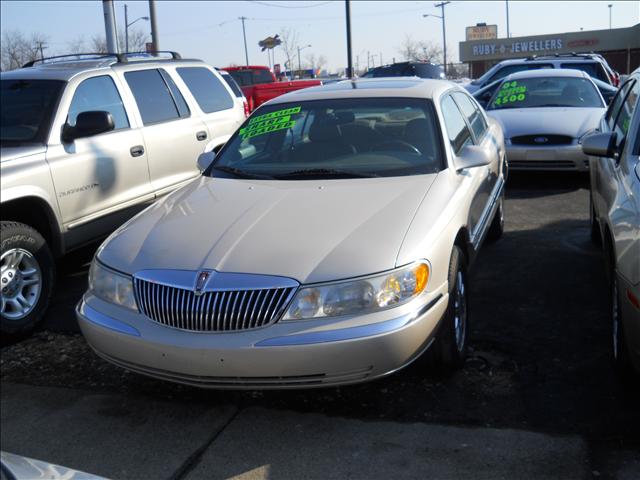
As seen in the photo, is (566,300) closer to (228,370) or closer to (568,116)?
(228,370)

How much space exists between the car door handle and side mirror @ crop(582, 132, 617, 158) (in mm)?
3608

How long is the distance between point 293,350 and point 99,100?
3.73 meters

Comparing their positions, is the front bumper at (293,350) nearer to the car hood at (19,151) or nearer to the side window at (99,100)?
the car hood at (19,151)

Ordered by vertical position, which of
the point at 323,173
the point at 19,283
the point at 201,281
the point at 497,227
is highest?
the point at 323,173

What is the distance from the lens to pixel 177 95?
283 inches

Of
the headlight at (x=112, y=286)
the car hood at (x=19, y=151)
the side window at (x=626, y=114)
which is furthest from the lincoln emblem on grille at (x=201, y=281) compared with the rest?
the side window at (x=626, y=114)

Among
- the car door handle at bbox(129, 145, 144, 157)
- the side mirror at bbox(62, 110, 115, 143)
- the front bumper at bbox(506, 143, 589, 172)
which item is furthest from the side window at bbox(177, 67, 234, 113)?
the front bumper at bbox(506, 143, 589, 172)

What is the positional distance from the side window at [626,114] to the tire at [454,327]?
1475 millimetres

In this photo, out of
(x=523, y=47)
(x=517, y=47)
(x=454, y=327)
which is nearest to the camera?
(x=454, y=327)

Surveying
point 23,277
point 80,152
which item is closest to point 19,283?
point 23,277

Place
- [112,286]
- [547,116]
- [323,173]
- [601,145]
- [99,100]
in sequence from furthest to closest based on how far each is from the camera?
1. [547,116]
2. [99,100]
3. [323,173]
4. [601,145]
5. [112,286]

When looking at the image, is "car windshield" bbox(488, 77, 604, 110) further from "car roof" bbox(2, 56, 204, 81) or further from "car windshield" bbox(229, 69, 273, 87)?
"car windshield" bbox(229, 69, 273, 87)

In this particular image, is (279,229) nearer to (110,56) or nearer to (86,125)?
(86,125)

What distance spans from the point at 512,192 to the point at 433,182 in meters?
5.28
